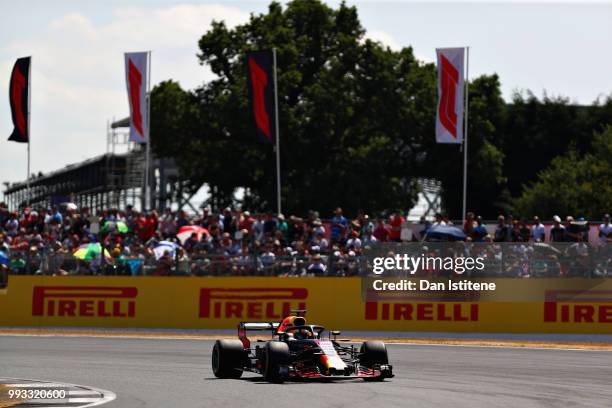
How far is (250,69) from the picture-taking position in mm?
34969

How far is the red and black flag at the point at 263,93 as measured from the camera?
114 feet

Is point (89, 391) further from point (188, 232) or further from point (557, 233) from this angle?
point (188, 232)

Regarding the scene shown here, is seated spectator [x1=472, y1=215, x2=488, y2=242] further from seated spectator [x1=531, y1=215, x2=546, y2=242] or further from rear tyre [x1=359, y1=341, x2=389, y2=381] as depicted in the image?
rear tyre [x1=359, y1=341, x2=389, y2=381]

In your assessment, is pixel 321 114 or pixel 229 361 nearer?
pixel 229 361

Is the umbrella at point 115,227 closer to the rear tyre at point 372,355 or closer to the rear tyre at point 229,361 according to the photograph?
the rear tyre at point 229,361

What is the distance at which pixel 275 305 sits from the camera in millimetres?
27781

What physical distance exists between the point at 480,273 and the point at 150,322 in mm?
8302

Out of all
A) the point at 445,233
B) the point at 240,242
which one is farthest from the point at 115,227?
the point at 445,233

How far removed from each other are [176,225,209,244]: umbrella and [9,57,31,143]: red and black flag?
959 centimetres

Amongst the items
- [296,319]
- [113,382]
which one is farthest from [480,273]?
[113,382]

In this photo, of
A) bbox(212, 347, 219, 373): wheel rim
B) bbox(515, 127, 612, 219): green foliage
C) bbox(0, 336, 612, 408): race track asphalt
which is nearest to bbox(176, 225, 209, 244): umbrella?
bbox(0, 336, 612, 408): race track asphalt

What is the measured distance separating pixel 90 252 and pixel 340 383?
14541 mm

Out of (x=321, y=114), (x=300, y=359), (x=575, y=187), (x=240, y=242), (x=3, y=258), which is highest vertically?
(x=321, y=114)

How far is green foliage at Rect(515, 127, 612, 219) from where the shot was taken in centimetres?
5397
